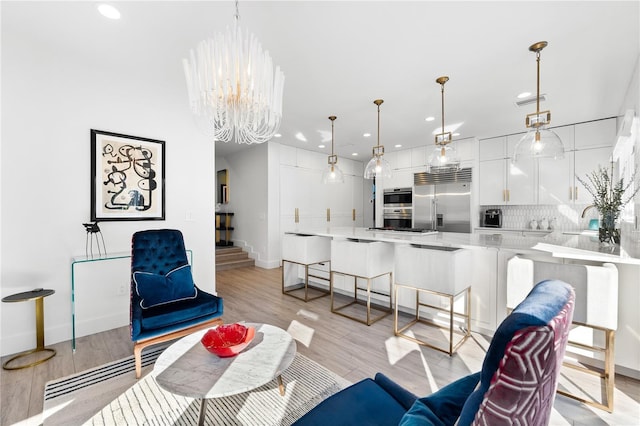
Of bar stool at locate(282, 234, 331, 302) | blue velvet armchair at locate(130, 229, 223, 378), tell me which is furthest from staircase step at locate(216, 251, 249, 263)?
blue velvet armchair at locate(130, 229, 223, 378)

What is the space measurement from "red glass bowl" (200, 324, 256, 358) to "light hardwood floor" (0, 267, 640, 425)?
0.88 meters

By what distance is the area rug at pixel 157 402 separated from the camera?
1.62m

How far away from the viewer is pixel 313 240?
3715 millimetres

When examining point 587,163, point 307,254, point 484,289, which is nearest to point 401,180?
point 587,163

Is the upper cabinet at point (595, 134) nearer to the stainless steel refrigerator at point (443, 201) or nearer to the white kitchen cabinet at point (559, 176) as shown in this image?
the white kitchen cabinet at point (559, 176)

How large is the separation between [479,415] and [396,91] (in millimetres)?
3440

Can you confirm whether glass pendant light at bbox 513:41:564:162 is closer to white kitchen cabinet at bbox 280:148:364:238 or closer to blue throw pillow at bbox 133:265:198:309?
blue throw pillow at bbox 133:265:198:309

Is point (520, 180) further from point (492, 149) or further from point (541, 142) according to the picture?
point (541, 142)

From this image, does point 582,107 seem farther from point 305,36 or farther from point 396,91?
point 305,36

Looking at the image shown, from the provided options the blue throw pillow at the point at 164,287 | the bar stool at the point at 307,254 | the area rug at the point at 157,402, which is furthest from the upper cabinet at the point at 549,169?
the blue throw pillow at the point at 164,287

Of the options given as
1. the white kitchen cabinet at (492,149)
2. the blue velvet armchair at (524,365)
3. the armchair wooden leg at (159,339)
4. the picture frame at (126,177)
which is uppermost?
the white kitchen cabinet at (492,149)

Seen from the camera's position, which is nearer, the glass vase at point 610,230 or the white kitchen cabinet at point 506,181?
the glass vase at point 610,230

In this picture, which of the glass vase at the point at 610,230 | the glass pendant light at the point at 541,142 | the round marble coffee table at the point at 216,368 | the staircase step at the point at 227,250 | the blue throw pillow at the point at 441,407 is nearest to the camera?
the blue throw pillow at the point at 441,407

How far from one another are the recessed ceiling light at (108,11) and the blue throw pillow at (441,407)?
9.82ft
